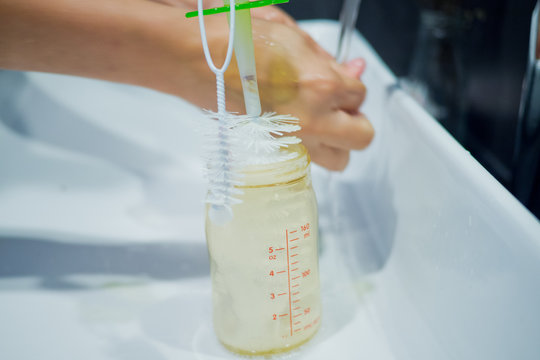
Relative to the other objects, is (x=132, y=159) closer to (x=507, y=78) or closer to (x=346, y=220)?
(x=346, y=220)

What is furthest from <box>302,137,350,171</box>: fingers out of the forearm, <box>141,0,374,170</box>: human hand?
Result: the forearm

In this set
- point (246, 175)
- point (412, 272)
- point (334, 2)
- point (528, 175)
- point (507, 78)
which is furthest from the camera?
point (334, 2)

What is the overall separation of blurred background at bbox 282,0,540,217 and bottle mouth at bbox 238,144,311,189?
286 millimetres

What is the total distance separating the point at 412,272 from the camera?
17.2 inches

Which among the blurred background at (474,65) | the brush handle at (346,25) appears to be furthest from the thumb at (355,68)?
the blurred background at (474,65)

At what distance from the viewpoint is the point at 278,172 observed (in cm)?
34

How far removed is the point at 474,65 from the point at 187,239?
0.51 m

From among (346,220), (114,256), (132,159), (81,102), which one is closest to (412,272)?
(346,220)

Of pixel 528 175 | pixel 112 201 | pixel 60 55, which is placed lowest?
pixel 112 201

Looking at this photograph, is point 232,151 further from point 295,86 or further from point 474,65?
point 474,65

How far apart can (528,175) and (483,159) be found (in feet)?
0.65

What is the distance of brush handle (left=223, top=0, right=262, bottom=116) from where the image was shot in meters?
0.32

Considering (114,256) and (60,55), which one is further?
(114,256)

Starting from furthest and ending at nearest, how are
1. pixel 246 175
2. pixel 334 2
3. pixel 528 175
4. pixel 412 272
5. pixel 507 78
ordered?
pixel 334 2 < pixel 507 78 < pixel 528 175 < pixel 412 272 < pixel 246 175
